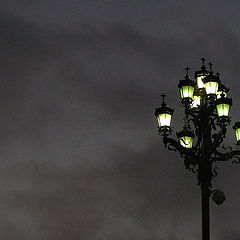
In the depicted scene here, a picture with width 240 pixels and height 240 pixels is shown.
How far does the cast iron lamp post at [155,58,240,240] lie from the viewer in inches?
618

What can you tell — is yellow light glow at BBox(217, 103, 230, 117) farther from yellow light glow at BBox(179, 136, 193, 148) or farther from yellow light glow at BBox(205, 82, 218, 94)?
yellow light glow at BBox(179, 136, 193, 148)

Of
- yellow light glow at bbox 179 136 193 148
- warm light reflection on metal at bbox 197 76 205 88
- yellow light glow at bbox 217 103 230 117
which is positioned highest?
warm light reflection on metal at bbox 197 76 205 88

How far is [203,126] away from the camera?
16.6 m

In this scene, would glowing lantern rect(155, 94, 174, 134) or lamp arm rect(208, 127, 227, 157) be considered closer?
lamp arm rect(208, 127, 227, 157)

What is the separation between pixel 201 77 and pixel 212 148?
2.65 meters

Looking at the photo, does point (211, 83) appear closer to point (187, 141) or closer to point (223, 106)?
point (223, 106)

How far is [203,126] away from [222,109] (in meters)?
0.71

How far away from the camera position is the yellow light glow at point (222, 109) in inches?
654

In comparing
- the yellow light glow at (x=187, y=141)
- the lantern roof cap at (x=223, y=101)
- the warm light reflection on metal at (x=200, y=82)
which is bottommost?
the yellow light glow at (x=187, y=141)

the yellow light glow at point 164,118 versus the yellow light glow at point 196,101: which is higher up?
the yellow light glow at point 196,101

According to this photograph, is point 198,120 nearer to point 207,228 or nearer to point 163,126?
point 163,126

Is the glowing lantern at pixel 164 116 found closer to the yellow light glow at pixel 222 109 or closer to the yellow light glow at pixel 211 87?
the yellow light glow at pixel 211 87

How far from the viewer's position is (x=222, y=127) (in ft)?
54.2

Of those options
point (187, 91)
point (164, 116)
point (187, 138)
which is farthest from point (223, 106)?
point (164, 116)
